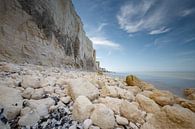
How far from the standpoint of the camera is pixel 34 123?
167 centimetres

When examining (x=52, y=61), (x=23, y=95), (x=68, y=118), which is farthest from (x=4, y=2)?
(x=68, y=118)

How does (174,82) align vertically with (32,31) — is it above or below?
below

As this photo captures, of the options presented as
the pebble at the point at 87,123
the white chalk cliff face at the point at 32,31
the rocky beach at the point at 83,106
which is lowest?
the pebble at the point at 87,123

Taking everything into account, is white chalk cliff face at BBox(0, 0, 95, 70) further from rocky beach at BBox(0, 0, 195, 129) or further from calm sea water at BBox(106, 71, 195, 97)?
calm sea water at BBox(106, 71, 195, 97)

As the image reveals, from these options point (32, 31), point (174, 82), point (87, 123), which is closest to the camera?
point (87, 123)

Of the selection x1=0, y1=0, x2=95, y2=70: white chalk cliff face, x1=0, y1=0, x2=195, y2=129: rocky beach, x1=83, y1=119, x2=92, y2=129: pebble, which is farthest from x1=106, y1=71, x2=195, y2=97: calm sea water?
x1=0, y1=0, x2=95, y2=70: white chalk cliff face

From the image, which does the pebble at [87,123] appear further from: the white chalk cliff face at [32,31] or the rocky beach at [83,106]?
the white chalk cliff face at [32,31]

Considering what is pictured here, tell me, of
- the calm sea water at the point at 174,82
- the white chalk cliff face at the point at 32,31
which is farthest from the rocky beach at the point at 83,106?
the white chalk cliff face at the point at 32,31

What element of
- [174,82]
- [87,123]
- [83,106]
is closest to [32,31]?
Result: [83,106]

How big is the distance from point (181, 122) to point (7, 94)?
9.67ft

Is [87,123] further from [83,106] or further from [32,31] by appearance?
[32,31]

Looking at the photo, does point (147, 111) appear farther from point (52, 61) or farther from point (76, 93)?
point (52, 61)

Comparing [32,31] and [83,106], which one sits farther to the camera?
[32,31]

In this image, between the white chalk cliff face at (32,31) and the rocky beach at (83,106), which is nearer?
the rocky beach at (83,106)
